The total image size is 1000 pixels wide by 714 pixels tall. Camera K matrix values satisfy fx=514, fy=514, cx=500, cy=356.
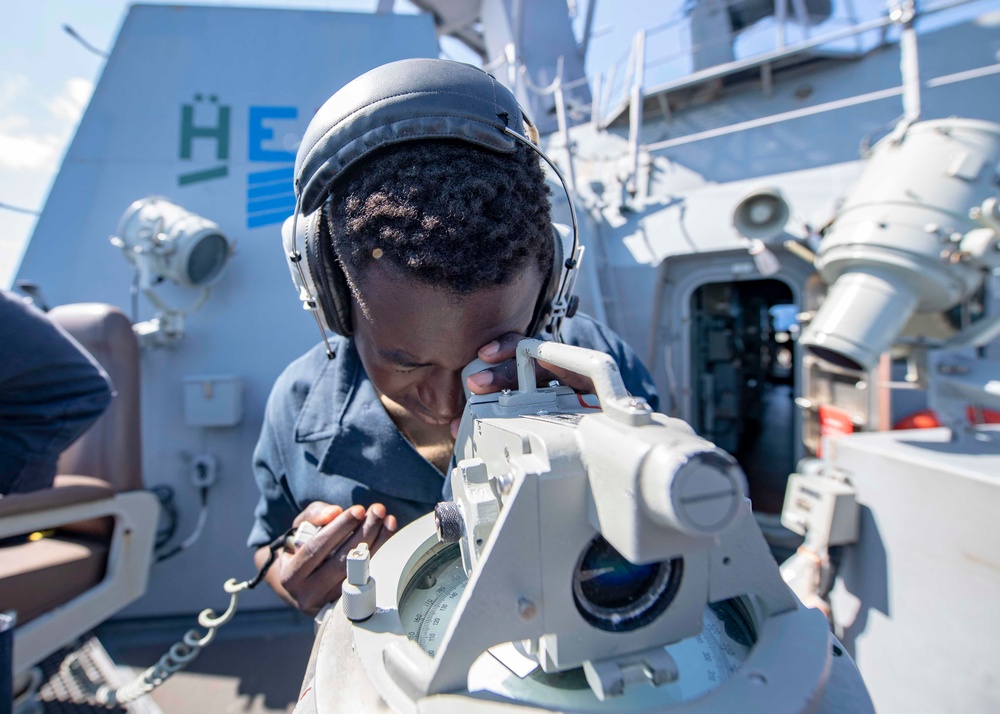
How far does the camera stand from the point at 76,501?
5.90ft

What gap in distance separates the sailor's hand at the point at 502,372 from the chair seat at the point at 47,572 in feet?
6.02

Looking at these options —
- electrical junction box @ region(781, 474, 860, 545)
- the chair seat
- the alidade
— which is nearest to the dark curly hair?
the alidade

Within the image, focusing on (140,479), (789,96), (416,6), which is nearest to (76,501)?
(140,479)

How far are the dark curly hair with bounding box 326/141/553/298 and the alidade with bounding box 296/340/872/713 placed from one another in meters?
0.20

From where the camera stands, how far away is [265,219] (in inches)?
102

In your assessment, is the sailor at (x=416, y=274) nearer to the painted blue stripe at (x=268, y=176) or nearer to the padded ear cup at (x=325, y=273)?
the padded ear cup at (x=325, y=273)

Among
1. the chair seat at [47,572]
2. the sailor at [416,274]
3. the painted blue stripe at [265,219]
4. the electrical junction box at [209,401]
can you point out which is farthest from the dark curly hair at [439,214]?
the painted blue stripe at [265,219]

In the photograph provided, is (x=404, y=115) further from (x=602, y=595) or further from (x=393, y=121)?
(x=602, y=595)

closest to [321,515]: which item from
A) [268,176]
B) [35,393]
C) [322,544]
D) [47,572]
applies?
[322,544]

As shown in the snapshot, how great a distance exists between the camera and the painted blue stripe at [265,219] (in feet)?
8.51

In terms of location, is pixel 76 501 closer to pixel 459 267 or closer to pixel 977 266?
pixel 459 267

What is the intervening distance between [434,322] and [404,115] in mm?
263

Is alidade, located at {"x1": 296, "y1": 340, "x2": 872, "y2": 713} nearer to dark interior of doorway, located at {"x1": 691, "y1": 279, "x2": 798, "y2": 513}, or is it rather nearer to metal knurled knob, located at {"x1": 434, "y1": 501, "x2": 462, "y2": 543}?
metal knurled knob, located at {"x1": 434, "y1": 501, "x2": 462, "y2": 543}

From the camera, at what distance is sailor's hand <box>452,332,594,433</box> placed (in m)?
0.65
